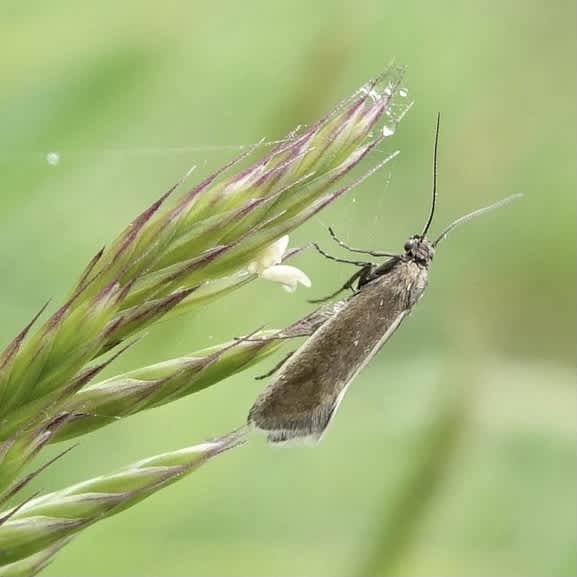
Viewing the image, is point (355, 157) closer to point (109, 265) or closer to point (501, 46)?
point (109, 265)

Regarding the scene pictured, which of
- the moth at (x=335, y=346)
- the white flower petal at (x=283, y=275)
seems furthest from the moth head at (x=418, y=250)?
the white flower petal at (x=283, y=275)

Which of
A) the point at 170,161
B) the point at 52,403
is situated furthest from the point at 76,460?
the point at 52,403

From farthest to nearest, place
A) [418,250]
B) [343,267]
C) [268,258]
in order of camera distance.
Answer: [343,267] → [418,250] → [268,258]

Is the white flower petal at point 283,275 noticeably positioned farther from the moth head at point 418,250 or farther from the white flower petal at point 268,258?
the moth head at point 418,250

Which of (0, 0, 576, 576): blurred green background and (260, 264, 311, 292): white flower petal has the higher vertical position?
(0, 0, 576, 576): blurred green background

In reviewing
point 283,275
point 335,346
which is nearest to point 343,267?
point 335,346

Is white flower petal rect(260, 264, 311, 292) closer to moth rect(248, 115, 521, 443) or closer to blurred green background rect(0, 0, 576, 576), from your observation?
moth rect(248, 115, 521, 443)

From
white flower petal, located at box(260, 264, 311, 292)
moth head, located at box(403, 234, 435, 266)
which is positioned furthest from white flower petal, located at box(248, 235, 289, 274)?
moth head, located at box(403, 234, 435, 266)

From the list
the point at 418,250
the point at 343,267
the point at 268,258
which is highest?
the point at 343,267

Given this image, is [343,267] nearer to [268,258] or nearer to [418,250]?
[418,250]
